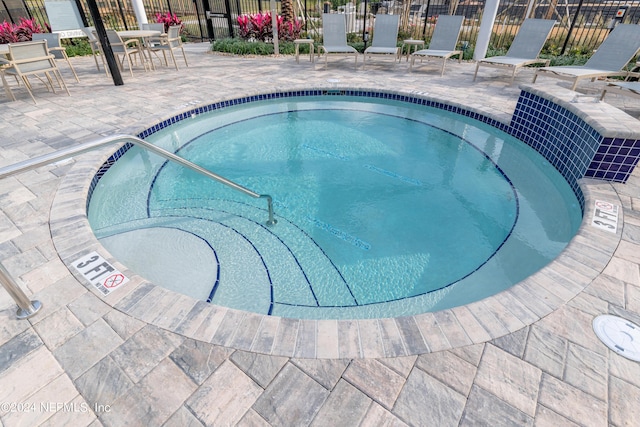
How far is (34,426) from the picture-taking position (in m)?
1.54

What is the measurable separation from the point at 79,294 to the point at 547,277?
3.34 m

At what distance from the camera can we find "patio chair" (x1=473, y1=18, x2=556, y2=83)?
6.80m

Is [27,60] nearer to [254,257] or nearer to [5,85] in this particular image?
A: [5,85]

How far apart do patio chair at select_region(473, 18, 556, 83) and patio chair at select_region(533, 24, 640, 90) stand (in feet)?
2.74

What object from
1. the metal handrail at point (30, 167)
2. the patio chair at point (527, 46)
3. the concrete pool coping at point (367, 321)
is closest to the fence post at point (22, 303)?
the metal handrail at point (30, 167)

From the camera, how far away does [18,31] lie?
941 centimetres

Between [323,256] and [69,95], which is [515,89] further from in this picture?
[69,95]

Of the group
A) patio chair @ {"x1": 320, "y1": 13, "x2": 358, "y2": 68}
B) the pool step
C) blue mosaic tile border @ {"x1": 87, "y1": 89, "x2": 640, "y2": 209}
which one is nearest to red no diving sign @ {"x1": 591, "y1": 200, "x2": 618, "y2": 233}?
blue mosaic tile border @ {"x1": 87, "y1": 89, "x2": 640, "y2": 209}

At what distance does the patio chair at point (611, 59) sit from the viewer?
5.77 meters

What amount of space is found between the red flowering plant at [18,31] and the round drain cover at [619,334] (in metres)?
13.8

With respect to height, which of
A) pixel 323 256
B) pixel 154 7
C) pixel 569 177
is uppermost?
pixel 154 7

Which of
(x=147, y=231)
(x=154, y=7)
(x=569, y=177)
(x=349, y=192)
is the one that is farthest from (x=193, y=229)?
(x=154, y=7)

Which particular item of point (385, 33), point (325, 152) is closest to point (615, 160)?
point (325, 152)

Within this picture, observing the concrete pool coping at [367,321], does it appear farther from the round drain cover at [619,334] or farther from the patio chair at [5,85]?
the patio chair at [5,85]
